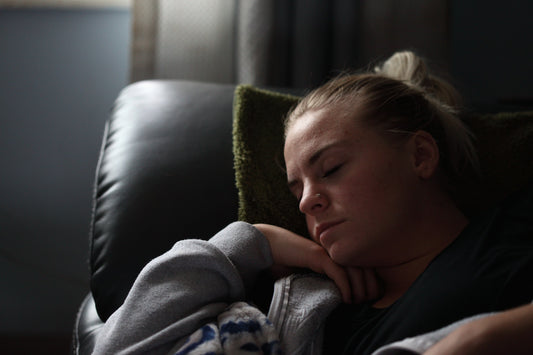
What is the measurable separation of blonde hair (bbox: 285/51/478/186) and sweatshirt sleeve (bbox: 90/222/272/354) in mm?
293

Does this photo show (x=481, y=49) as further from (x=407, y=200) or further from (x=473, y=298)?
(x=473, y=298)

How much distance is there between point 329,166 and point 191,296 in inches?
11.6

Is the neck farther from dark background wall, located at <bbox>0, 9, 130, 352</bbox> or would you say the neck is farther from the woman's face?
dark background wall, located at <bbox>0, 9, 130, 352</bbox>

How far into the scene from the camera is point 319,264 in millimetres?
771

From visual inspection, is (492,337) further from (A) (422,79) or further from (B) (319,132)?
(A) (422,79)

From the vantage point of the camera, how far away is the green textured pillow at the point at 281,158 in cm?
89

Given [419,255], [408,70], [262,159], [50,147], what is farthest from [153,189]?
[50,147]

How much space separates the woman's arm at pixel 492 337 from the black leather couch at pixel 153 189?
1.47 feet

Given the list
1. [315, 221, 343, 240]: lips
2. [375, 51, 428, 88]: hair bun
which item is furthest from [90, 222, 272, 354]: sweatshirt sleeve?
[375, 51, 428, 88]: hair bun

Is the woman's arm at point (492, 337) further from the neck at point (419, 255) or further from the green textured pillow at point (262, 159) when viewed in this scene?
the green textured pillow at point (262, 159)

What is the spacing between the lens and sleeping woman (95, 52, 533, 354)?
0.61 metres

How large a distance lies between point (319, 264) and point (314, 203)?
10 cm

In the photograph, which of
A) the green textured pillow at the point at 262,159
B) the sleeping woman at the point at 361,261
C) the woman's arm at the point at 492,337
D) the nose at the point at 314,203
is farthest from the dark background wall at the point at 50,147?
the woman's arm at the point at 492,337

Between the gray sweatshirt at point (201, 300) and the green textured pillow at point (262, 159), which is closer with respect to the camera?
the gray sweatshirt at point (201, 300)
